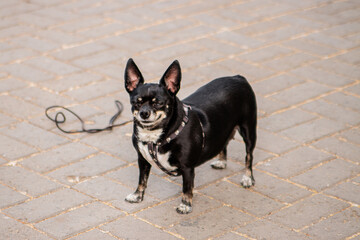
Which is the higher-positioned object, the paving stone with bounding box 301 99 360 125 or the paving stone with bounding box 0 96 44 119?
the paving stone with bounding box 0 96 44 119

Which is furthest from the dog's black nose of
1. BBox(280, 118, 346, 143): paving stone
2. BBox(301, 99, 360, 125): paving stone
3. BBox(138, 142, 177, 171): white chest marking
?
BBox(301, 99, 360, 125): paving stone

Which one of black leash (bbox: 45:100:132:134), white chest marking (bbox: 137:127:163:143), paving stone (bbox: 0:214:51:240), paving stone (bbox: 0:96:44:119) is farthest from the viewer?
paving stone (bbox: 0:96:44:119)

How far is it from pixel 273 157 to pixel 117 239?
6.15ft

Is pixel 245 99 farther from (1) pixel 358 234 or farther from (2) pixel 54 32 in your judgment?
(2) pixel 54 32

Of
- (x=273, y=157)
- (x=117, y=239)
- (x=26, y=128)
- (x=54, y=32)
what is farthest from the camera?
(x=54, y=32)

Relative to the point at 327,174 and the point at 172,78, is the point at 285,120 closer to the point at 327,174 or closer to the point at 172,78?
the point at 327,174

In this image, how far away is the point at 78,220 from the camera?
4.96m

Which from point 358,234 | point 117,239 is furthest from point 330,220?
point 117,239

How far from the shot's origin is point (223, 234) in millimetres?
4785

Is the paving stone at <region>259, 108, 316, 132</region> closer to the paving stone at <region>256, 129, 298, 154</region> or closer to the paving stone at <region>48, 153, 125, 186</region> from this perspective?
the paving stone at <region>256, 129, 298, 154</region>

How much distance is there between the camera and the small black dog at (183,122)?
476 centimetres

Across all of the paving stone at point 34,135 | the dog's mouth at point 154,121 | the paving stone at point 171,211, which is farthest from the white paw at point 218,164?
the paving stone at point 34,135

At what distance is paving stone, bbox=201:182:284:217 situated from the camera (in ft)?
16.8

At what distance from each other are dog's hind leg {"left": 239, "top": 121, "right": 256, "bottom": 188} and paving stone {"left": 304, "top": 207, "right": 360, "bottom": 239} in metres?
→ 0.79
